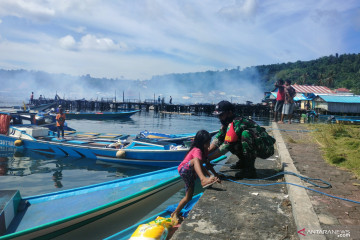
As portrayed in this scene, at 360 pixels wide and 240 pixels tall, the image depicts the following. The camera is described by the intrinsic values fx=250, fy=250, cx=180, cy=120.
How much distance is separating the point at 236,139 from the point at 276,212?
1.46 m

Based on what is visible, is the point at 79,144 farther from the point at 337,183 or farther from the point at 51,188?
the point at 337,183

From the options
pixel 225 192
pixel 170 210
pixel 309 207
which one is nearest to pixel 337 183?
pixel 309 207

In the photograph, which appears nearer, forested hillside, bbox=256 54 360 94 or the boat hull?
the boat hull

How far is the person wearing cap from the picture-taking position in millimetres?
4574

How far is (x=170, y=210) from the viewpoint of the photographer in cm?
513

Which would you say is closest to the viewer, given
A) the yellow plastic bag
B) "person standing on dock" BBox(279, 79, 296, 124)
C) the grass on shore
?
the yellow plastic bag

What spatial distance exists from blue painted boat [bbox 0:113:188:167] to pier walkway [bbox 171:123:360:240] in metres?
6.88

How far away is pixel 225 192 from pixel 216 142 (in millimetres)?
1076

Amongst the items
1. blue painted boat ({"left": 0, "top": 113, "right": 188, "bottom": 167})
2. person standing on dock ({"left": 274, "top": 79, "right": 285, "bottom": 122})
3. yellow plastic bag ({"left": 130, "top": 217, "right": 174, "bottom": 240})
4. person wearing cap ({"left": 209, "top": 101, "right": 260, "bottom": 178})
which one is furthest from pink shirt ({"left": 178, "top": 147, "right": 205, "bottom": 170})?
person standing on dock ({"left": 274, "top": 79, "right": 285, "bottom": 122})

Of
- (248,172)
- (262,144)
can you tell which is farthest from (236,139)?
(248,172)

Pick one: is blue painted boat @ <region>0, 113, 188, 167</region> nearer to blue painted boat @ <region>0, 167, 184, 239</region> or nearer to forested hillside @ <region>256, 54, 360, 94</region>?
blue painted boat @ <region>0, 167, 184, 239</region>

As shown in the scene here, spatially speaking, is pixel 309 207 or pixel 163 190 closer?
pixel 309 207

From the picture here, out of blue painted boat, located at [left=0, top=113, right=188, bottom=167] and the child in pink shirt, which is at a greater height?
the child in pink shirt

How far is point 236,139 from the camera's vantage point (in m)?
4.59
